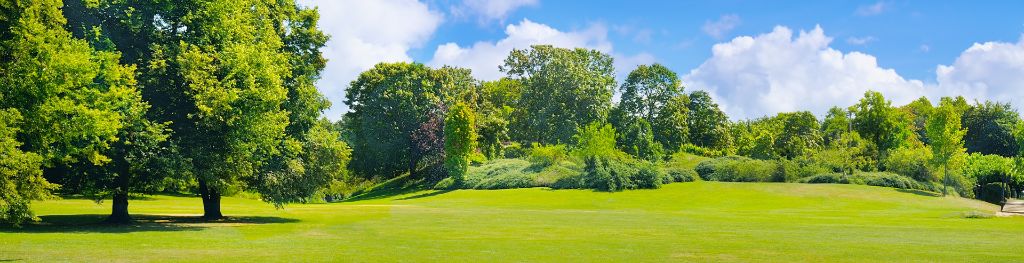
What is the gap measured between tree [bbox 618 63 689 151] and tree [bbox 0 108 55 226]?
82647mm

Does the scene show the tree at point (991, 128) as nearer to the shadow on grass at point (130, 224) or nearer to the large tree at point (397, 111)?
the large tree at point (397, 111)

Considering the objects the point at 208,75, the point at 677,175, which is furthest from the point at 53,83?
the point at 677,175

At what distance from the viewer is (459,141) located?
81.6 meters

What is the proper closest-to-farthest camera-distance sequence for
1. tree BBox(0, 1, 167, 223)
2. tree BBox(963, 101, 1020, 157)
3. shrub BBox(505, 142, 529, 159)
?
1. tree BBox(0, 1, 167, 223)
2. shrub BBox(505, 142, 529, 159)
3. tree BBox(963, 101, 1020, 157)

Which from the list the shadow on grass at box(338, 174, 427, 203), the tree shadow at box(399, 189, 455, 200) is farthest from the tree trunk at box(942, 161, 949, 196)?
the shadow on grass at box(338, 174, 427, 203)

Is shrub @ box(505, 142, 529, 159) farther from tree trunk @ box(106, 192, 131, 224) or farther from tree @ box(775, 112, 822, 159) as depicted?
tree trunk @ box(106, 192, 131, 224)

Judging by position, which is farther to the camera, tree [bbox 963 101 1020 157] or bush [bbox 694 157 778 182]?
tree [bbox 963 101 1020 157]

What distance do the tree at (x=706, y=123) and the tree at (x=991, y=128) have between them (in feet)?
109

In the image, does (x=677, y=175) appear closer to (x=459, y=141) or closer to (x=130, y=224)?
(x=459, y=141)

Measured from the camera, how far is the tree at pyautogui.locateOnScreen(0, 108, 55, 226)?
65.1ft

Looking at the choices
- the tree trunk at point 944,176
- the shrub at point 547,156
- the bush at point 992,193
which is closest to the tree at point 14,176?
the tree trunk at point 944,176

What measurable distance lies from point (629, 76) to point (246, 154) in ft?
238

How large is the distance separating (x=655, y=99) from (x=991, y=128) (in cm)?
4715

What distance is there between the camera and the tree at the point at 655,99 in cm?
9969
